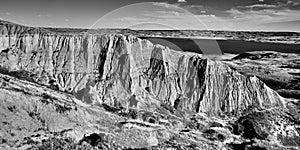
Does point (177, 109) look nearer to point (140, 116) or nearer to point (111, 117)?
point (140, 116)

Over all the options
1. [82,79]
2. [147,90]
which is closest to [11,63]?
[82,79]

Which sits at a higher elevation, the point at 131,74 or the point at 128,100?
the point at 131,74

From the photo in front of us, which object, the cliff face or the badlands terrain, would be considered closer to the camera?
the badlands terrain

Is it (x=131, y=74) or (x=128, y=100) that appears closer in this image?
(x=128, y=100)

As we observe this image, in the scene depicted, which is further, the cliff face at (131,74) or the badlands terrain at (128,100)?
the cliff face at (131,74)
